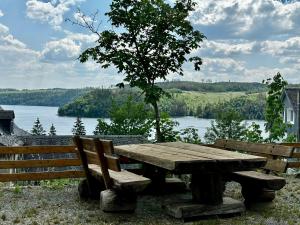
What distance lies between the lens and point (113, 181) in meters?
7.26

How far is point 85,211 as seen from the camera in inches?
309

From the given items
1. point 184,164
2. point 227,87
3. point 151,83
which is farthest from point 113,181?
point 227,87

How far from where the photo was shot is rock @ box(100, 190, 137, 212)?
23.8ft

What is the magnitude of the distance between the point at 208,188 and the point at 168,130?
5.96m

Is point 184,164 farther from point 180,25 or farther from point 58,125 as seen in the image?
point 58,125

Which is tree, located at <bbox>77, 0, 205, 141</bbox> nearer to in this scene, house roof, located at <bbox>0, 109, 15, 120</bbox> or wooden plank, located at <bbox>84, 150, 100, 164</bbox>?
wooden plank, located at <bbox>84, 150, 100, 164</bbox>

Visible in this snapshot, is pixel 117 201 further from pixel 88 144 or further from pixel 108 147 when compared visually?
pixel 88 144

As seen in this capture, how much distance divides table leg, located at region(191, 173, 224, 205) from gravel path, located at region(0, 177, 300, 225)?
347mm

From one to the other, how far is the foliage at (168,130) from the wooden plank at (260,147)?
286cm

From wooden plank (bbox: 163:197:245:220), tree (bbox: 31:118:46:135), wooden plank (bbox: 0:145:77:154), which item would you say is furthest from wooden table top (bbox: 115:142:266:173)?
tree (bbox: 31:118:46:135)

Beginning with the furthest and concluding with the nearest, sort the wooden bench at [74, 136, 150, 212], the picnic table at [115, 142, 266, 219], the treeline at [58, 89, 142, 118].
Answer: the treeline at [58, 89, 142, 118] < the wooden bench at [74, 136, 150, 212] < the picnic table at [115, 142, 266, 219]

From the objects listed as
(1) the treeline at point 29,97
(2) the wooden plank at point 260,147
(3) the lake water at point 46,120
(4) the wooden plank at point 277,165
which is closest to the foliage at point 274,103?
Answer: (2) the wooden plank at point 260,147

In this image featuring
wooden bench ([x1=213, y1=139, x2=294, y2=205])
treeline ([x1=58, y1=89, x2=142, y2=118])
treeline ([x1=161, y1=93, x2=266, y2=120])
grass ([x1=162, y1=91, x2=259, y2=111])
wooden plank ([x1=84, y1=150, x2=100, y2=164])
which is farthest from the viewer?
grass ([x1=162, y1=91, x2=259, y2=111])

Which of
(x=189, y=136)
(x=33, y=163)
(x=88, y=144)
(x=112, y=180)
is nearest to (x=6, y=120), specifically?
(x=189, y=136)
